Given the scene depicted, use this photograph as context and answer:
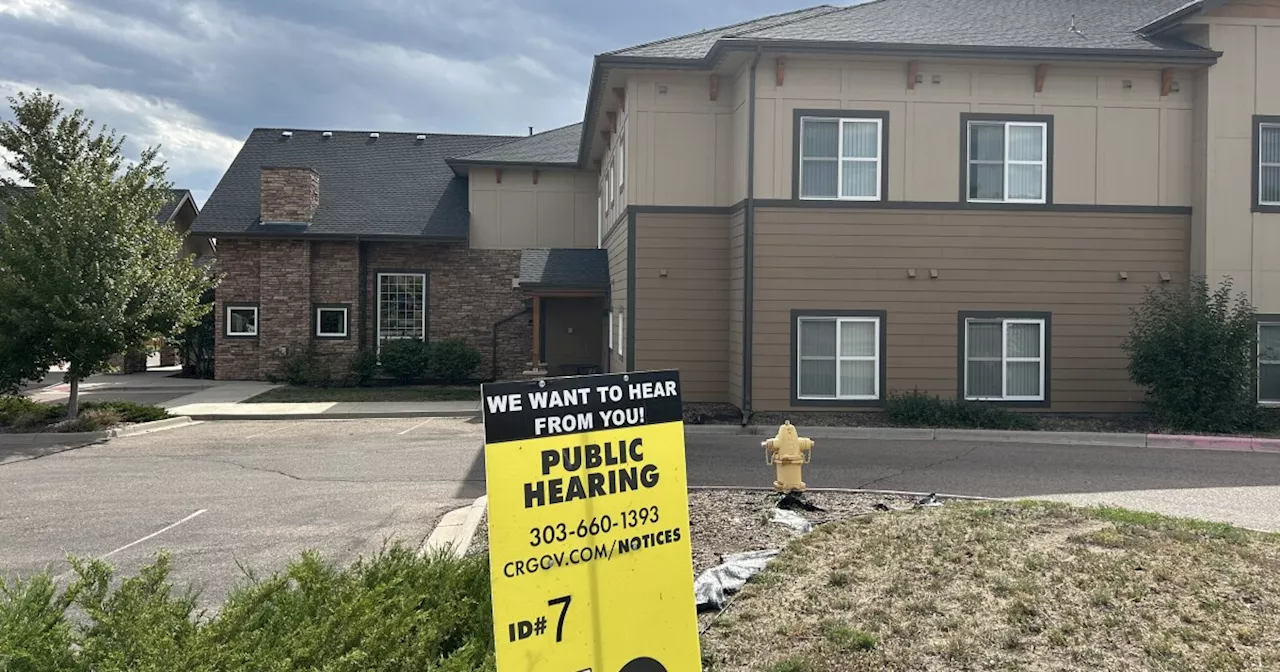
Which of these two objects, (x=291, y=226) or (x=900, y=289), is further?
(x=291, y=226)

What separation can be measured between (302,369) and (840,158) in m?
15.3

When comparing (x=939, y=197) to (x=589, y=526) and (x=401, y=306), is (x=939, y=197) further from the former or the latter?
(x=401, y=306)

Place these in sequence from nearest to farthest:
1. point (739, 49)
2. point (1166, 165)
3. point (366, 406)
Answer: point (739, 49)
point (1166, 165)
point (366, 406)

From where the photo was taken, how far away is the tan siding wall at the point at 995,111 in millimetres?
14461

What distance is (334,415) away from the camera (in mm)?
16922

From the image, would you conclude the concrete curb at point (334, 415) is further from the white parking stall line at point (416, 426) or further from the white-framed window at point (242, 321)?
the white-framed window at point (242, 321)

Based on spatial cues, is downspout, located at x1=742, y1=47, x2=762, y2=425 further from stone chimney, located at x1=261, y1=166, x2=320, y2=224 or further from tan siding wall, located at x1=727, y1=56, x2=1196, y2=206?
stone chimney, located at x1=261, y1=166, x2=320, y2=224

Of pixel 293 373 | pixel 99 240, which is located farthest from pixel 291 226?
pixel 99 240

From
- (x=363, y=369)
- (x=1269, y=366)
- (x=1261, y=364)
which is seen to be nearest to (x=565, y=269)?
(x=363, y=369)

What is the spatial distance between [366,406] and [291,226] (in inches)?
303

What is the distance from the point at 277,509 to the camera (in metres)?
8.70

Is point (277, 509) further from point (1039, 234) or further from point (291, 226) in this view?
point (291, 226)

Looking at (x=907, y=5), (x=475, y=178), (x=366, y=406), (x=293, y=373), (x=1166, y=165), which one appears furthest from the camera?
(x=475, y=178)

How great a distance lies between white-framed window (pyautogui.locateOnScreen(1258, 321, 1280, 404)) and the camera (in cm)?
1462
